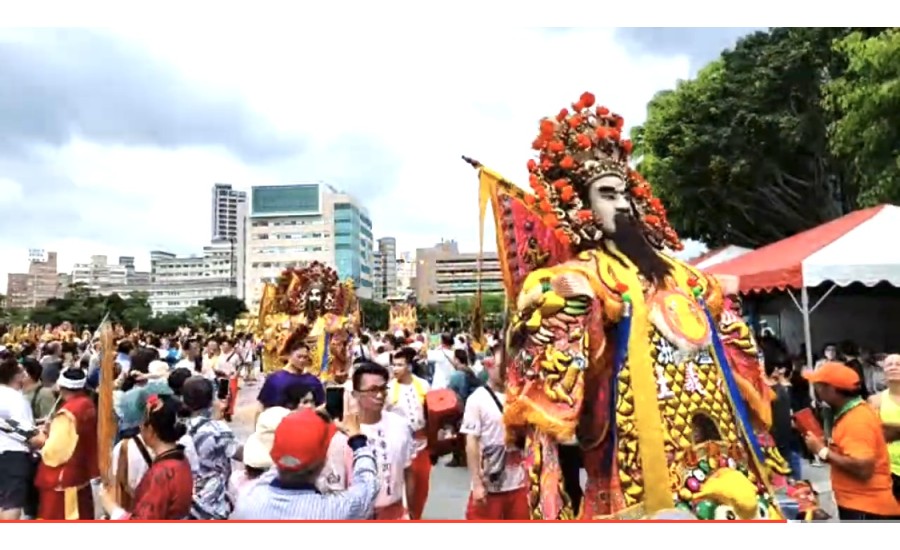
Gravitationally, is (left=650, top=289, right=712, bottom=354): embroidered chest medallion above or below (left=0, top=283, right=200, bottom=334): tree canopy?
below

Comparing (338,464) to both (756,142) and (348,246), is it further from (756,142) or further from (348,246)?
(348,246)

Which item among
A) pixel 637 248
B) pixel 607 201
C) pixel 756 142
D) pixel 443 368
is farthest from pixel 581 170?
pixel 756 142

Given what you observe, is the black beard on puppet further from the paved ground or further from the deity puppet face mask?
the paved ground

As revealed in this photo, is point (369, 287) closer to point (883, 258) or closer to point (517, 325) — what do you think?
point (883, 258)

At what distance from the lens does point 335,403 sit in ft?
15.8

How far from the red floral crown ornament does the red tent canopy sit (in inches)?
217

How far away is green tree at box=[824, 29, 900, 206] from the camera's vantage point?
939 cm

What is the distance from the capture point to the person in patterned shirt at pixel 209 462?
138 inches

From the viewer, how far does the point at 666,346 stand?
120 inches

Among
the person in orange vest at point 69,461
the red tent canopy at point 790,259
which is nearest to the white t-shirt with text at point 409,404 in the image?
the person in orange vest at point 69,461

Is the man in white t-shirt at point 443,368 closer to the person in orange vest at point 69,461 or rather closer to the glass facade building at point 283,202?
the person in orange vest at point 69,461

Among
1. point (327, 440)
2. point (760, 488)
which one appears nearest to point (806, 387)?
point (760, 488)

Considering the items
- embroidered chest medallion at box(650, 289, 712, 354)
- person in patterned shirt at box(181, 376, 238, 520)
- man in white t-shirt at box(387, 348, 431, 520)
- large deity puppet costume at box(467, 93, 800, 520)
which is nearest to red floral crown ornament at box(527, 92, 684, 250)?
large deity puppet costume at box(467, 93, 800, 520)

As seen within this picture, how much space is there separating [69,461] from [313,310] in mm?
9924
